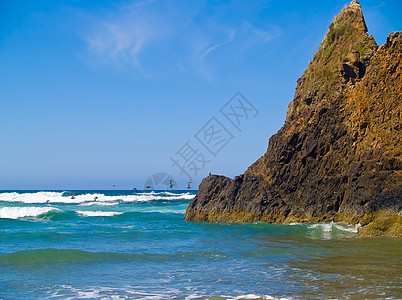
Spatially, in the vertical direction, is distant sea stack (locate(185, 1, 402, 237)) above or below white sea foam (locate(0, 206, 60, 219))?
above

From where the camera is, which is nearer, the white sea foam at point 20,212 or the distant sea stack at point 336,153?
the distant sea stack at point 336,153

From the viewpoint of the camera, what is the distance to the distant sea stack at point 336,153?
20750mm

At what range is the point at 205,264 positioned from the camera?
14.6 m

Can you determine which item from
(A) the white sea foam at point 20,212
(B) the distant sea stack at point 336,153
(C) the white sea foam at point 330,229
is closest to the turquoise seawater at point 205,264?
(C) the white sea foam at point 330,229

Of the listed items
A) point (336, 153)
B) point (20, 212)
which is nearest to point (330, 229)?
point (336, 153)

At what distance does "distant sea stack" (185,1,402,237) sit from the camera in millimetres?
20750

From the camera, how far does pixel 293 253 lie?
16219 mm

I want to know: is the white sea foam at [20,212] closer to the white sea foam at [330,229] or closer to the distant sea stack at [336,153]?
the distant sea stack at [336,153]

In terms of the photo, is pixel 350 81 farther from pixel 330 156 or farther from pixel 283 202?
pixel 283 202

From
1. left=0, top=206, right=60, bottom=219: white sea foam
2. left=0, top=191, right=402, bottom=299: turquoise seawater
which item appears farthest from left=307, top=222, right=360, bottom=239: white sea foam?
left=0, top=206, right=60, bottom=219: white sea foam

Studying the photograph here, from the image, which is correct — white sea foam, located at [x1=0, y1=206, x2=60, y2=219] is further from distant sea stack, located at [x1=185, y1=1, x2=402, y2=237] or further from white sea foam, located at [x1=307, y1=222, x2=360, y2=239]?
white sea foam, located at [x1=307, y1=222, x2=360, y2=239]

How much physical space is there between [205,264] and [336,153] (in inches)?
542

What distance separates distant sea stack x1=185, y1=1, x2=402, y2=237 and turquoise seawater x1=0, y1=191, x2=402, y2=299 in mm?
1911

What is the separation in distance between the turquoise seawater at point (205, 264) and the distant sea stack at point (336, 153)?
1.91 metres
